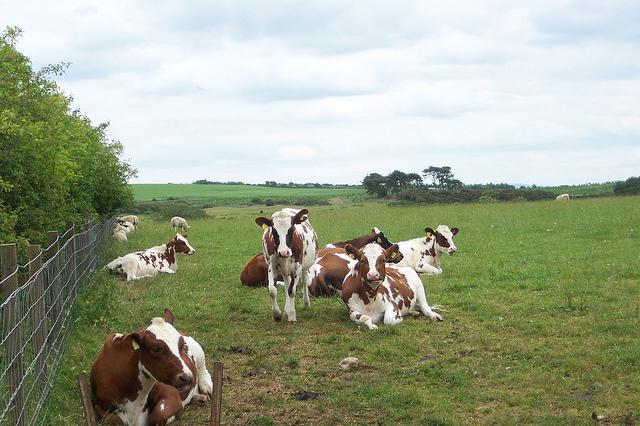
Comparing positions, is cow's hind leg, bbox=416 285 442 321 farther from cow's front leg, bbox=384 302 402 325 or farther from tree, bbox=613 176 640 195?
tree, bbox=613 176 640 195

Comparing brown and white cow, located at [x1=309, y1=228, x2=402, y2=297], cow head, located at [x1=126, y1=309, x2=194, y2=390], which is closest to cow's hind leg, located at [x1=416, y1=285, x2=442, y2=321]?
brown and white cow, located at [x1=309, y1=228, x2=402, y2=297]

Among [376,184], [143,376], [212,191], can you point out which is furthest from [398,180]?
[143,376]

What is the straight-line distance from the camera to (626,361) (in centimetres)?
857

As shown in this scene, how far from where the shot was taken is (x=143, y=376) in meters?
6.67

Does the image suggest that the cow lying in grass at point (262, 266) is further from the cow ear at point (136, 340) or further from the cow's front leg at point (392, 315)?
the cow ear at point (136, 340)

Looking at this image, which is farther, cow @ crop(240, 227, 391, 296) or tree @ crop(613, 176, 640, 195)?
tree @ crop(613, 176, 640, 195)

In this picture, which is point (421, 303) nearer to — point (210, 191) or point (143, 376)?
point (143, 376)

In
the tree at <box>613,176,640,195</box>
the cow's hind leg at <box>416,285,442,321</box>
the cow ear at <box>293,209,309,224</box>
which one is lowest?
the cow's hind leg at <box>416,285,442,321</box>

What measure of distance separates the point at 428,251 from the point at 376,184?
222 feet

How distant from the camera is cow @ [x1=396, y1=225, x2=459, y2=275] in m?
17.1

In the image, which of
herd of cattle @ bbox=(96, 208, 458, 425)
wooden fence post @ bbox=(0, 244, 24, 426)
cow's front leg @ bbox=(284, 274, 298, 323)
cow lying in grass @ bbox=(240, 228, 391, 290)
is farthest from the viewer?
cow lying in grass @ bbox=(240, 228, 391, 290)

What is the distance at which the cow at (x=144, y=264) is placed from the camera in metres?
18.3

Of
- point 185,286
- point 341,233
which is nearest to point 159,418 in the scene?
point 185,286

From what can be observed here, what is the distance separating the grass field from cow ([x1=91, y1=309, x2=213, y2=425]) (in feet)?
1.27
